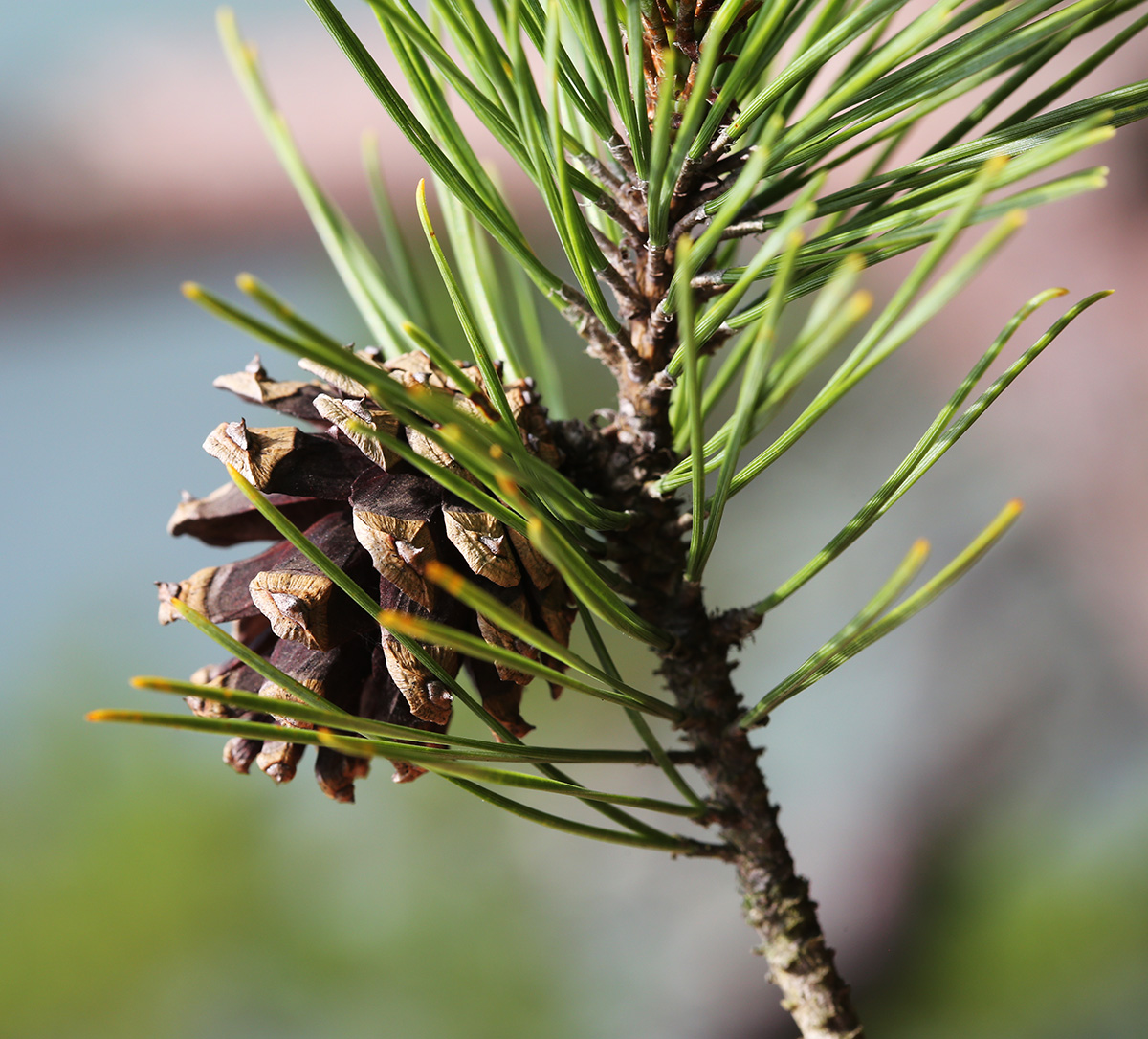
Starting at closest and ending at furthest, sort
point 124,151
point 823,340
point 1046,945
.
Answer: point 823,340 → point 1046,945 → point 124,151

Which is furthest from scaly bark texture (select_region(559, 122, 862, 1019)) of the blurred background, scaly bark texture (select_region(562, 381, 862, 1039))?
the blurred background

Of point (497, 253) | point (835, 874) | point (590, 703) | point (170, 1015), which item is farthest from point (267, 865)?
point (497, 253)

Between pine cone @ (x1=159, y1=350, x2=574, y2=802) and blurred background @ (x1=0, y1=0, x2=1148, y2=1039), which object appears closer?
pine cone @ (x1=159, y1=350, x2=574, y2=802)

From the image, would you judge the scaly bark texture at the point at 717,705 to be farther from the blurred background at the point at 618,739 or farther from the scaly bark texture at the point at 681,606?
the blurred background at the point at 618,739

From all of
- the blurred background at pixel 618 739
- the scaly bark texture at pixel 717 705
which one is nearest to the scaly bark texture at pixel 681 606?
the scaly bark texture at pixel 717 705

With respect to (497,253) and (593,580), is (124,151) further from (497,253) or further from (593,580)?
(593,580)

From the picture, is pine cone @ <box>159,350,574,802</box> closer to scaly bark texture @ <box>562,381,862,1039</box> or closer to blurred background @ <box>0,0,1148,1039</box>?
scaly bark texture @ <box>562,381,862,1039</box>
